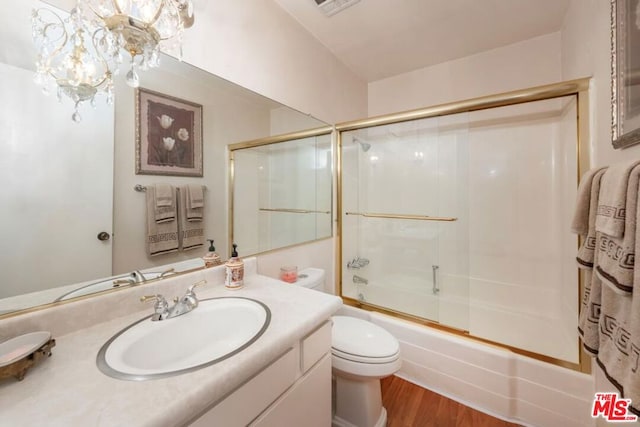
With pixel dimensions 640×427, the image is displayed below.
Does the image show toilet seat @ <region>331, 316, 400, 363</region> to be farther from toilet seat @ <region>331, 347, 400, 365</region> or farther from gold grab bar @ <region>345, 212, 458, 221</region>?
gold grab bar @ <region>345, 212, 458, 221</region>

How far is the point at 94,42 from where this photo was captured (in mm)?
822

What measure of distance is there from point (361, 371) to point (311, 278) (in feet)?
2.05

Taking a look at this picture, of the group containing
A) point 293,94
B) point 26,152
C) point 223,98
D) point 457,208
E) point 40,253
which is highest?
point 293,94

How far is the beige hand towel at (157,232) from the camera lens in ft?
3.16

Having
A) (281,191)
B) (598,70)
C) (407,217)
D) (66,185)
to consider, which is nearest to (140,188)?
(66,185)

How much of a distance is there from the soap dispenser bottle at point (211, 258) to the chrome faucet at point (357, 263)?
4.34 ft

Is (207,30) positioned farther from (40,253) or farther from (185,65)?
(40,253)

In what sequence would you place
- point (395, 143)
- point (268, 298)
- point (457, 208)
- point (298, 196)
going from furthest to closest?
point (395, 143)
point (457, 208)
point (298, 196)
point (268, 298)

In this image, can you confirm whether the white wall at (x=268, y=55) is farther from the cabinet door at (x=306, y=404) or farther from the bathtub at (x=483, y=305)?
the bathtub at (x=483, y=305)

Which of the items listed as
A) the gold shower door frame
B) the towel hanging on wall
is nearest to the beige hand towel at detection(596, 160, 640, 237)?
the towel hanging on wall

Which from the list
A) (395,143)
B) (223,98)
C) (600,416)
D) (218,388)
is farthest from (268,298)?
(395,143)

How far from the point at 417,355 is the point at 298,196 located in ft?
4.47

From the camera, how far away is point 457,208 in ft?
6.57

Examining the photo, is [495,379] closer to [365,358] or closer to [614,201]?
[365,358]
